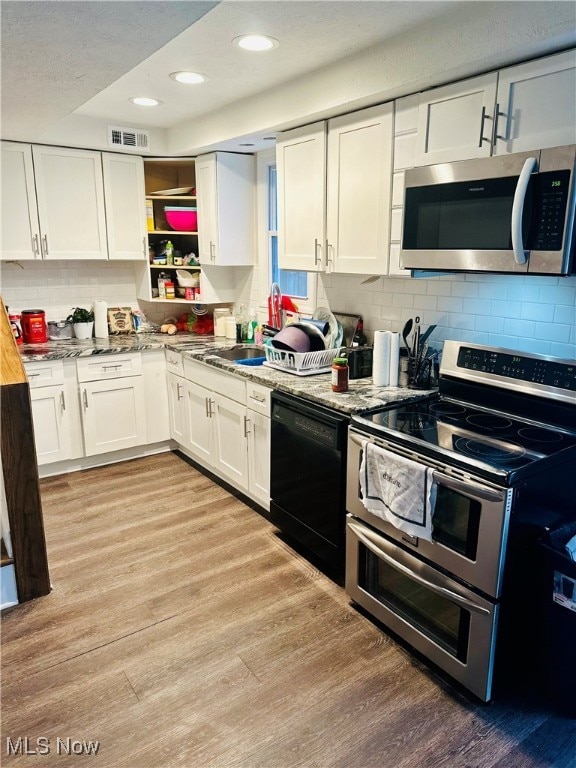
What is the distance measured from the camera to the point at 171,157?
13.5 feet

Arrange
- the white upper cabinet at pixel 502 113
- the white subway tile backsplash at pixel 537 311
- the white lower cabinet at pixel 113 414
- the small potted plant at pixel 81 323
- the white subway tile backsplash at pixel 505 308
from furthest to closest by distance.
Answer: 1. the small potted plant at pixel 81 323
2. the white lower cabinet at pixel 113 414
3. the white subway tile backsplash at pixel 505 308
4. the white subway tile backsplash at pixel 537 311
5. the white upper cabinet at pixel 502 113

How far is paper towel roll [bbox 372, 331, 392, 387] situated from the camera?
264 centimetres

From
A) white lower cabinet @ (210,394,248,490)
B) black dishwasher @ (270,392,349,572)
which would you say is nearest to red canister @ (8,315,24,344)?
white lower cabinet @ (210,394,248,490)

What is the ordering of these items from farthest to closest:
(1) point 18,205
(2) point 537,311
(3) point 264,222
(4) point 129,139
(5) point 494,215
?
(3) point 264,222 < (4) point 129,139 < (1) point 18,205 < (2) point 537,311 < (5) point 494,215

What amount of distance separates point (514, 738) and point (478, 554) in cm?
63

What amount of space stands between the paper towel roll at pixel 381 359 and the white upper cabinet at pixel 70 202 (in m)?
2.41

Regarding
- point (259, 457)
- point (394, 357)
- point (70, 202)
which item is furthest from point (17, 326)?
point (394, 357)

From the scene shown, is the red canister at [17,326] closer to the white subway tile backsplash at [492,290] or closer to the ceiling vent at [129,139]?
the ceiling vent at [129,139]

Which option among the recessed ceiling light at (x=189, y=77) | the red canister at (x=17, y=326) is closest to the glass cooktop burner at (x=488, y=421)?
Result: the recessed ceiling light at (x=189, y=77)

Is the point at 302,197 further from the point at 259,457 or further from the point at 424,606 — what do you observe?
the point at 424,606

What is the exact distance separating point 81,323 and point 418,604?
315cm

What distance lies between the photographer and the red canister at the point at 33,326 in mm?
3861

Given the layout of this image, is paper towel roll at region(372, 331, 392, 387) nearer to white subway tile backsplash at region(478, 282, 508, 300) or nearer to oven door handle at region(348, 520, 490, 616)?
white subway tile backsplash at region(478, 282, 508, 300)

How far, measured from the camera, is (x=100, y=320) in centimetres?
414
